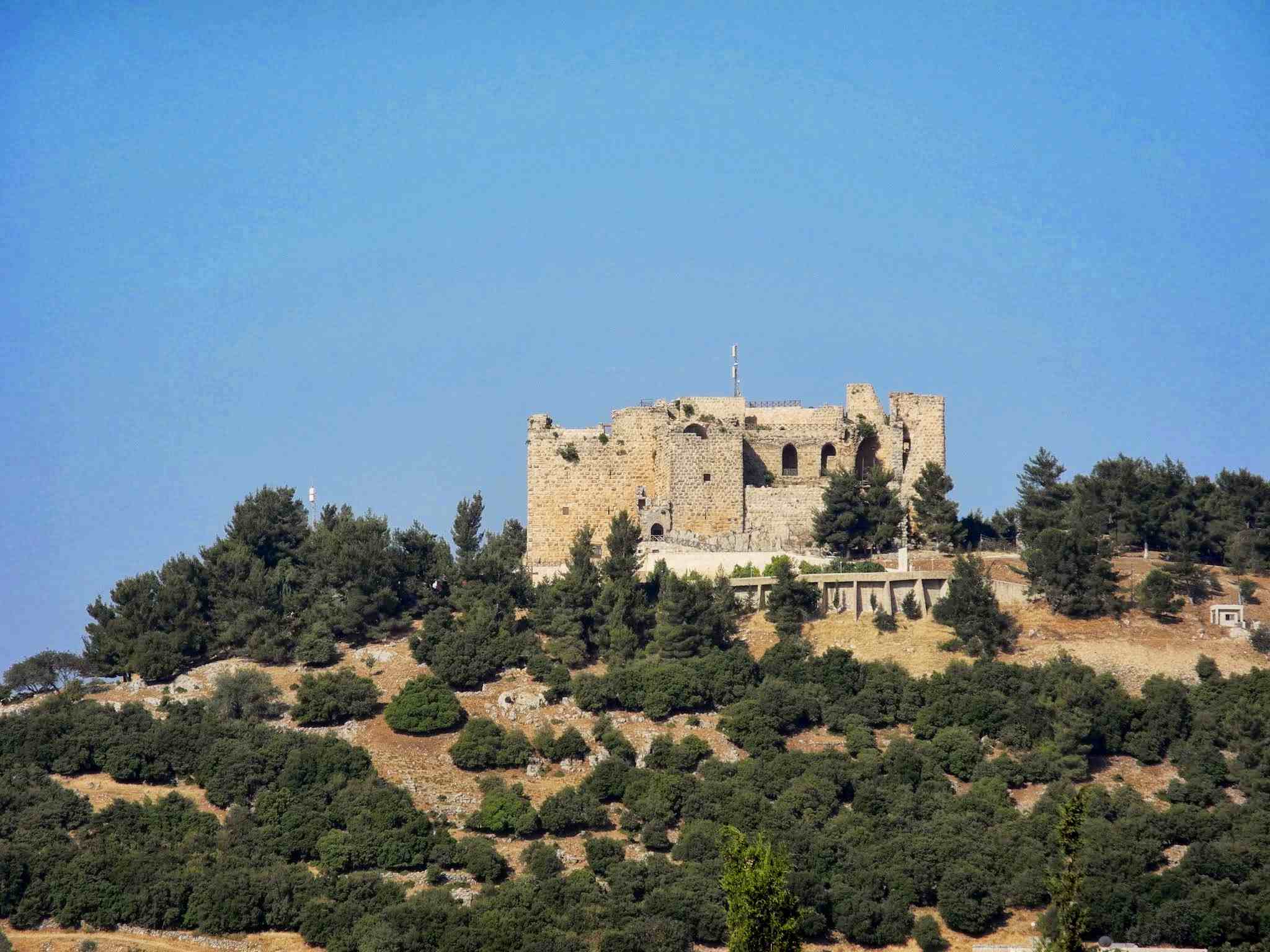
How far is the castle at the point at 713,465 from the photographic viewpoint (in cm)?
6731

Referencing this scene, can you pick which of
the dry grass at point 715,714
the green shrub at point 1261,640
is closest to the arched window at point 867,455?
the dry grass at point 715,714

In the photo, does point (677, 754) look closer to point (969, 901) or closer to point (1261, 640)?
point (969, 901)

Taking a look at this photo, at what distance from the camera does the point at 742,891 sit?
43.8 meters

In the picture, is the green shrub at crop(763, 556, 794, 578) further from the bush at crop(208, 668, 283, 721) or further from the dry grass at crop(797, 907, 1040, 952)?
the dry grass at crop(797, 907, 1040, 952)

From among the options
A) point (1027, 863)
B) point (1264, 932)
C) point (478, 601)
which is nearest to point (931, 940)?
point (1027, 863)

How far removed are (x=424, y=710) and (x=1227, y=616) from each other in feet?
66.2

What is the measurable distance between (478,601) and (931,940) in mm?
16980

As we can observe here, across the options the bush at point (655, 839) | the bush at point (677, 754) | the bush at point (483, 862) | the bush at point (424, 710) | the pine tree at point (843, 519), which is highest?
the pine tree at point (843, 519)

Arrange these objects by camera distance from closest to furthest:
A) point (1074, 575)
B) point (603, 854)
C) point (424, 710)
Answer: point (603, 854), point (424, 710), point (1074, 575)

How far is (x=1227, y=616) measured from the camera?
61.4 metres

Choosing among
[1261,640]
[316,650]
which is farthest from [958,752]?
[316,650]

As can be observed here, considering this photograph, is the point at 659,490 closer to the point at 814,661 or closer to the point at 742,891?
the point at 814,661

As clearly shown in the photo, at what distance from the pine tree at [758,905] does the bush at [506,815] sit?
9.15 m

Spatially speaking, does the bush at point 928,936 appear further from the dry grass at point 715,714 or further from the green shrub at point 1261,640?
the green shrub at point 1261,640
